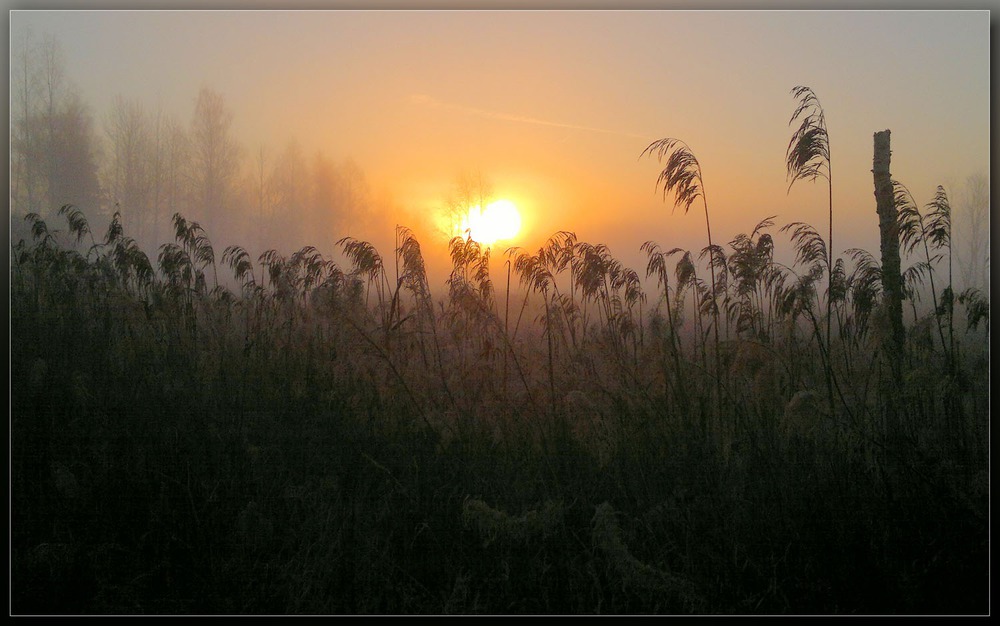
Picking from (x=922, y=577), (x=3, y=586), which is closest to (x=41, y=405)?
(x=3, y=586)

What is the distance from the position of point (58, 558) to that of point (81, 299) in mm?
1196

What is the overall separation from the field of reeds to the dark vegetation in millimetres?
11

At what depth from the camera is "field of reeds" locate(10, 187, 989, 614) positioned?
3.08m

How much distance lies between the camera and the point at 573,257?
322cm

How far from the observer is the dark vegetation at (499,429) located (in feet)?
10.1

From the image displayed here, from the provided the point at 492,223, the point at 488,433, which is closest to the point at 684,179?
the point at 492,223

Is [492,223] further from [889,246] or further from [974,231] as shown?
[974,231]

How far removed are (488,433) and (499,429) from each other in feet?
0.18

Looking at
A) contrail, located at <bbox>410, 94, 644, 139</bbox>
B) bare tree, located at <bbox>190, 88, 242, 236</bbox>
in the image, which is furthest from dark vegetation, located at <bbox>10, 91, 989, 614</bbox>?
contrail, located at <bbox>410, 94, 644, 139</bbox>

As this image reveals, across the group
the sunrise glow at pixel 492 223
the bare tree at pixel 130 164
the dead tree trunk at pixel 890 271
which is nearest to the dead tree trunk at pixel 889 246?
the dead tree trunk at pixel 890 271

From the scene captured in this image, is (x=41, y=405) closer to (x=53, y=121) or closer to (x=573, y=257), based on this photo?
(x=53, y=121)

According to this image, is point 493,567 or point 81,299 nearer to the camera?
point 493,567

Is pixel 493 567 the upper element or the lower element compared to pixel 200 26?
lower

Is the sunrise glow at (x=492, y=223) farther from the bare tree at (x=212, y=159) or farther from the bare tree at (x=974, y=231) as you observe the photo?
the bare tree at (x=974, y=231)
